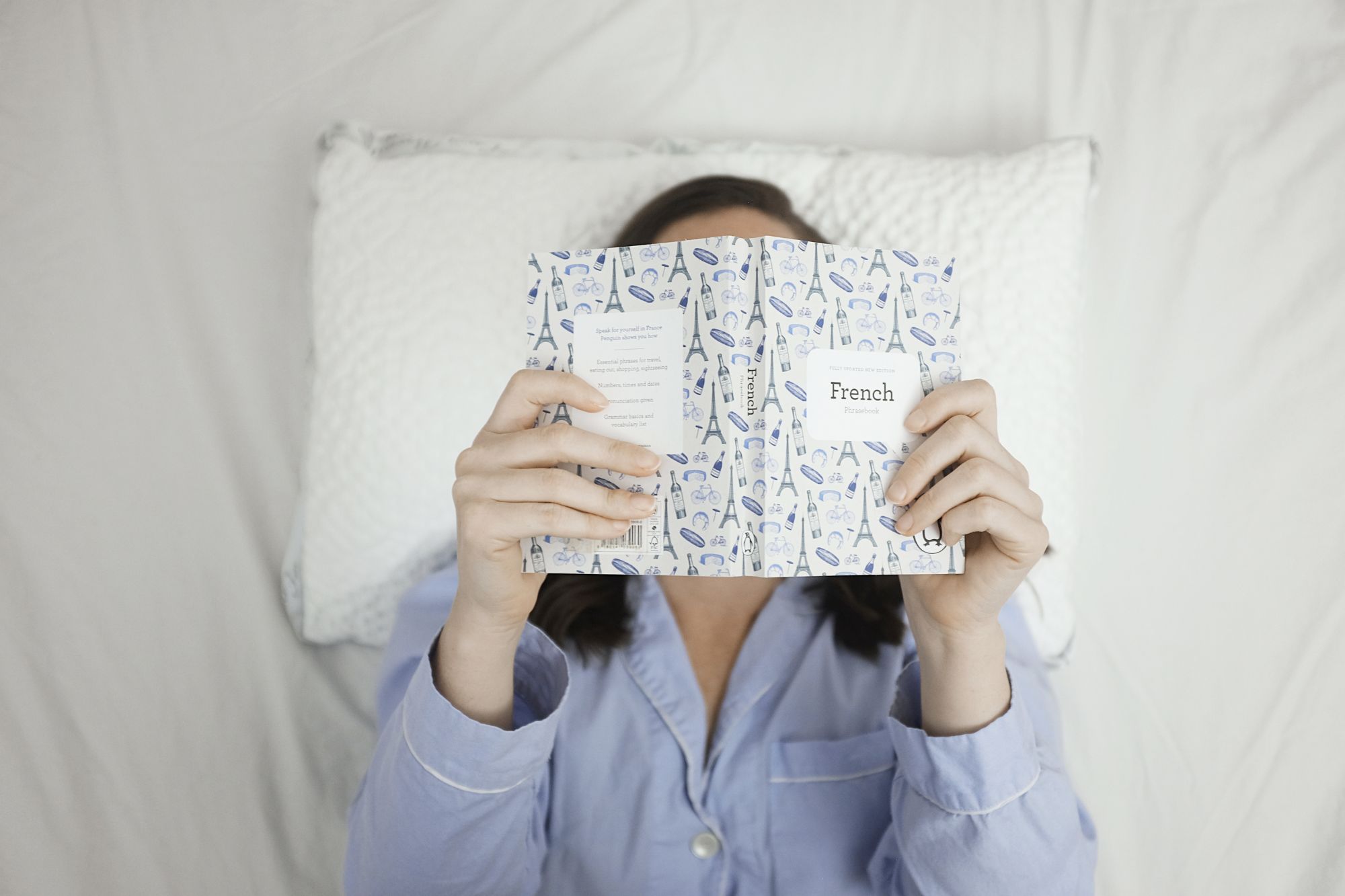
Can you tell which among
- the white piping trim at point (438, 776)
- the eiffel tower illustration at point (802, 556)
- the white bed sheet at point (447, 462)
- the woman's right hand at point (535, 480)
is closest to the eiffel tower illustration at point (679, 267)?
the woman's right hand at point (535, 480)

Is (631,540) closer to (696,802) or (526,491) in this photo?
(526,491)

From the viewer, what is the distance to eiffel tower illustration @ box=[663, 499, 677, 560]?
2.18 ft

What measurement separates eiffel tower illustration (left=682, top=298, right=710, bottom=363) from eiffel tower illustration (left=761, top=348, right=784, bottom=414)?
5cm

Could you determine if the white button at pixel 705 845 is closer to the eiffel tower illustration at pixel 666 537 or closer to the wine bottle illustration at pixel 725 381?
the eiffel tower illustration at pixel 666 537

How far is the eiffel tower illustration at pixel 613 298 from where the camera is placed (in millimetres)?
682

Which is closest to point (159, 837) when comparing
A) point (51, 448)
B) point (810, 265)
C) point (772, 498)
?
point (51, 448)

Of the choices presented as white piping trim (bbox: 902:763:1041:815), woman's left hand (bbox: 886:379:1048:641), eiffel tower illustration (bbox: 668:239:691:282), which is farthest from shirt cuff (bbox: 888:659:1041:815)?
eiffel tower illustration (bbox: 668:239:691:282)

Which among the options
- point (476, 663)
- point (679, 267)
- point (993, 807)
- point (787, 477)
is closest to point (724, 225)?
point (679, 267)

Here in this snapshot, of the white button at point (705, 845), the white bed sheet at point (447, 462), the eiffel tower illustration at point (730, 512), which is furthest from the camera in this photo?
the white bed sheet at point (447, 462)

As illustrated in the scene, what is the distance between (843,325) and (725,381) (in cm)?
10

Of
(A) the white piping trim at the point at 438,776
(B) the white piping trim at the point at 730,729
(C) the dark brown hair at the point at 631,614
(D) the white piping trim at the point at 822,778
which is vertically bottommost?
(D) the white piping trim at the point at 822,778

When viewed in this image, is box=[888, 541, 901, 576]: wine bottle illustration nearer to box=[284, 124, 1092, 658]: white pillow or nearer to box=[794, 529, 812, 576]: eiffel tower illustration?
box=[794, 529, 812, 576]: eiffel tower illustration

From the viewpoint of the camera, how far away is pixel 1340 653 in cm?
100

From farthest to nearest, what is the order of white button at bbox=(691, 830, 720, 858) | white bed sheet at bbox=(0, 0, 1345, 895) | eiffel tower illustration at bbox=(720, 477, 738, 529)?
white bed sheet at bbox=(0, 0, 1345, 895) → white button at bbox=(691, 830, 720, 858) → eiffel tower illustration at bbox=(720, 477, 738, 529)
